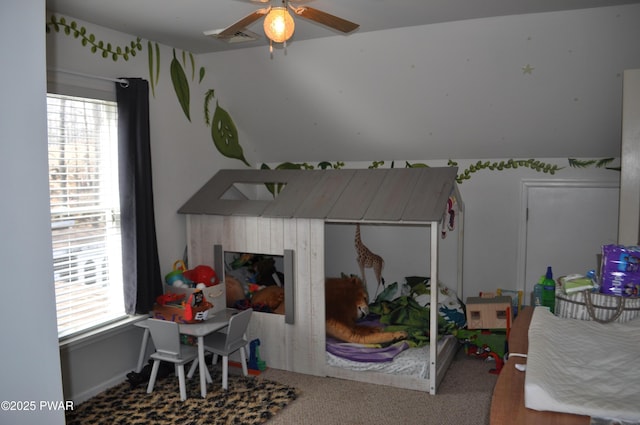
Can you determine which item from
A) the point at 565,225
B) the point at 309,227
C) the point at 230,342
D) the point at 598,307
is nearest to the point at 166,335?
the point at 230,342

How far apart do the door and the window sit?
3.22 meters

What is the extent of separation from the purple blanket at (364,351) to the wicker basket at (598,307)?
1.70 m

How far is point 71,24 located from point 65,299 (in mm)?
1718

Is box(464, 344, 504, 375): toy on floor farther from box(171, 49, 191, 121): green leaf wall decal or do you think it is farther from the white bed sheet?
box(171, 49, 191, 121): green leaf wall decal

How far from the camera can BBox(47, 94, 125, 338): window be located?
3129 millimetres

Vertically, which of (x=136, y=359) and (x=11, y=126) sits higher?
(x=11, y=126)

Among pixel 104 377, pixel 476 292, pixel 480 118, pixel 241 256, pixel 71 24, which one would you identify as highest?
pixel 71 24

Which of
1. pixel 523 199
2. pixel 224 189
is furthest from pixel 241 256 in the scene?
pixel 523 199

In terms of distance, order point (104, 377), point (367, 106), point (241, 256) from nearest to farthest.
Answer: point (104, 377) < point (367, 106) < point (241, 256)

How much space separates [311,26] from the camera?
129 inches

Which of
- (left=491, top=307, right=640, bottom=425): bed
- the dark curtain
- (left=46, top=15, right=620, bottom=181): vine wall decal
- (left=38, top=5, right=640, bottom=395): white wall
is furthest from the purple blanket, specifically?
(left=491, top=307, right=640, bottom=425): bed

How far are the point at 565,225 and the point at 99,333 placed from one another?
3.59 m

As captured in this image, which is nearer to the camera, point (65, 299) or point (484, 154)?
A: point (65, 299)

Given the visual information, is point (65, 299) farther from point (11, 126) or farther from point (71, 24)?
point (11, 126)
